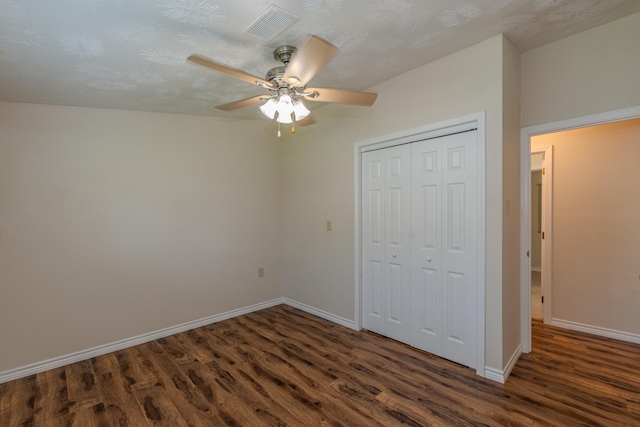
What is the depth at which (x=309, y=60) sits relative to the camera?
1.68 meters

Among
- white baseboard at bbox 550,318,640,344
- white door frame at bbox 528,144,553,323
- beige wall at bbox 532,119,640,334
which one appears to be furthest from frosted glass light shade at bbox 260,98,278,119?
white baseboard at bbox 550,318,640,344

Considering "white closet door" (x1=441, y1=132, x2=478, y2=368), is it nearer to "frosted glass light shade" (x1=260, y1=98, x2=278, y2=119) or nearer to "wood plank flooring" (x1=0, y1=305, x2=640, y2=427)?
"wood plank flooring" (x1=0, y1=305, x2=640, y2=427)

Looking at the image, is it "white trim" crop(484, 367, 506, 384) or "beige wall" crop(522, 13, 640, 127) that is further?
"white trim" crop(484, 367, 506, 384)

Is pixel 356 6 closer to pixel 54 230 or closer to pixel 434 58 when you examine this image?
pixel 434 58

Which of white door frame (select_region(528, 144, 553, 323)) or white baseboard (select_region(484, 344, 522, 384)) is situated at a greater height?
white door frame (select_region(528, 144, 553, 323))

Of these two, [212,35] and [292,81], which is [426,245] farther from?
[212,35]

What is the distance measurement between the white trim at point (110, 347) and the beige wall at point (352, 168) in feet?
3.06

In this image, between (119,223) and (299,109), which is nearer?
(299,109)

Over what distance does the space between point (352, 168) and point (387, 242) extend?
92cm

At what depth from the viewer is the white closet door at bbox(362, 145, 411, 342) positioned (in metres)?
2.96

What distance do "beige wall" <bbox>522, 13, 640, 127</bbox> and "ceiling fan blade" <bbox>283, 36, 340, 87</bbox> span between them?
2008mm

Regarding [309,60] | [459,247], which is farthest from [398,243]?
[309,60]

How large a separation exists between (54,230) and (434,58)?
376 centimetres

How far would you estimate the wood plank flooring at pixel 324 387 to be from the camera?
202 cm
